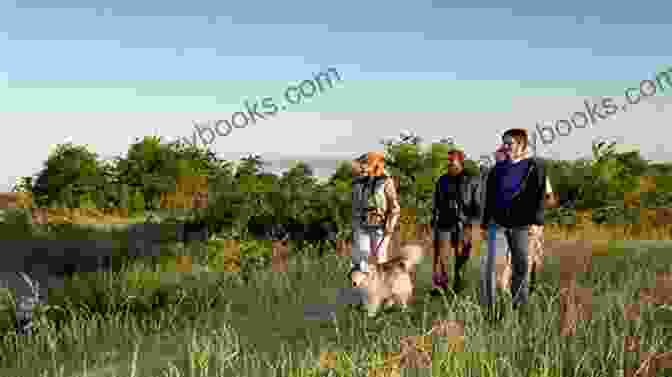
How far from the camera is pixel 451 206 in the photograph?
698 centimetres

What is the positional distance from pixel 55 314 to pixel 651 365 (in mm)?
6903

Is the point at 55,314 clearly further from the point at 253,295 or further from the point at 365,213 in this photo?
the point at 365,213

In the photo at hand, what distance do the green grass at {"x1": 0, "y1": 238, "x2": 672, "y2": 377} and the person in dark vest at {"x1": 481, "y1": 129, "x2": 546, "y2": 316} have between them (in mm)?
298

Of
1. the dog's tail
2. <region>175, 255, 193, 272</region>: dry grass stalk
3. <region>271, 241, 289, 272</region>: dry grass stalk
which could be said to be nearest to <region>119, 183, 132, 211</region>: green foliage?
<region>175, 255, 193, 272</region>: dry grass stalk

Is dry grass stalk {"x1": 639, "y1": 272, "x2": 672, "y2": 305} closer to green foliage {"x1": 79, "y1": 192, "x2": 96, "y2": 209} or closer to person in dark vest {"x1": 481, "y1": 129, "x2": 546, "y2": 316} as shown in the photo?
person in dark vest {"x1": 481, "y1": 129, "x2": 546, "y2": 316}

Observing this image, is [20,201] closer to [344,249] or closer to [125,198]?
[125,198]

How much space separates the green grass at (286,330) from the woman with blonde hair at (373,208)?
2.54ft

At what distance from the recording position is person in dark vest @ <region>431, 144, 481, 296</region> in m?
6.96

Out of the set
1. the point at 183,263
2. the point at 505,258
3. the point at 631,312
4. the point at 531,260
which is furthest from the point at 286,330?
the point at 183,263

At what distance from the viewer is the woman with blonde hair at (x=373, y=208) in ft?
21.6

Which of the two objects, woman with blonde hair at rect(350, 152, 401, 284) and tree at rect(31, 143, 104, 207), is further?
tree at rect(31, 143, 104, 207)

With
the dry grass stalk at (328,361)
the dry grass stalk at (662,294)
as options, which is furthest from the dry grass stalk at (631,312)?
the dry grass stalk at (328,361)

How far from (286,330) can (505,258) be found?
2406 millimetres

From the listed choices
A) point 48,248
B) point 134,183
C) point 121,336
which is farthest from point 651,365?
point 134,183
